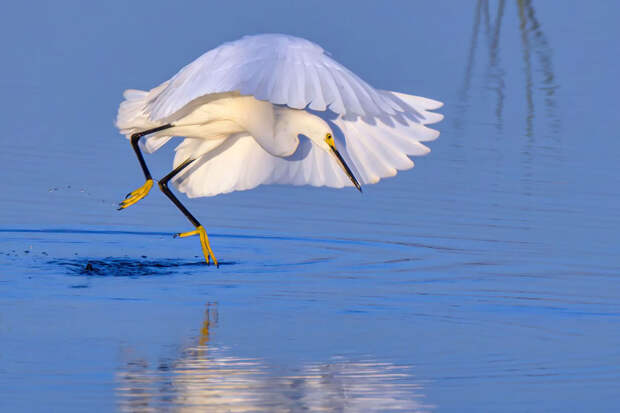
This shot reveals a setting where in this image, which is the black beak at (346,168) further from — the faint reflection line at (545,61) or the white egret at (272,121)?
the faint reflection line at (545,61)

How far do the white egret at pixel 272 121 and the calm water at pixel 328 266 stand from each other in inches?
25.2

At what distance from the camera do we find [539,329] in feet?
31.0

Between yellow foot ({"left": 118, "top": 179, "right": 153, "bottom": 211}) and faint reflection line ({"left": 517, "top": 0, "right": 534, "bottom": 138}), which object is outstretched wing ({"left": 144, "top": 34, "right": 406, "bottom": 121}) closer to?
yellow foot ({"left": 118, "top": 179, "right": 153, "bottom": 211})

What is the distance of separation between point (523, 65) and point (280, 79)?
530 inches

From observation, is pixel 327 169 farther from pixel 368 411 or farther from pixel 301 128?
pixel 368 411

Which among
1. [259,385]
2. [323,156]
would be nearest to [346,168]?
[323,156]

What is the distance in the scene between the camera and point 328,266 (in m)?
11.4

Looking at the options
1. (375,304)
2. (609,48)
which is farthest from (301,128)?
(609,48)

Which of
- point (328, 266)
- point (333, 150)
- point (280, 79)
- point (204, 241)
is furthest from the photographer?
point (204, 241)

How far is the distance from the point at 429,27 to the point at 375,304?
16.8 m

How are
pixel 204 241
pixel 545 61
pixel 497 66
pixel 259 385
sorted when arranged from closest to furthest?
pixel 259 385 → pixel 204 241 → pixel 497 66 → pixel 545 61

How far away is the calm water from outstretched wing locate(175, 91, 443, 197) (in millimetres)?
570

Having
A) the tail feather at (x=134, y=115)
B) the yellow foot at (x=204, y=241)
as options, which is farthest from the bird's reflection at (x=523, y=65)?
the yellow foot at (x=204, y=241)

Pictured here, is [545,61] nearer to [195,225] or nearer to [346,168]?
[195,225]
